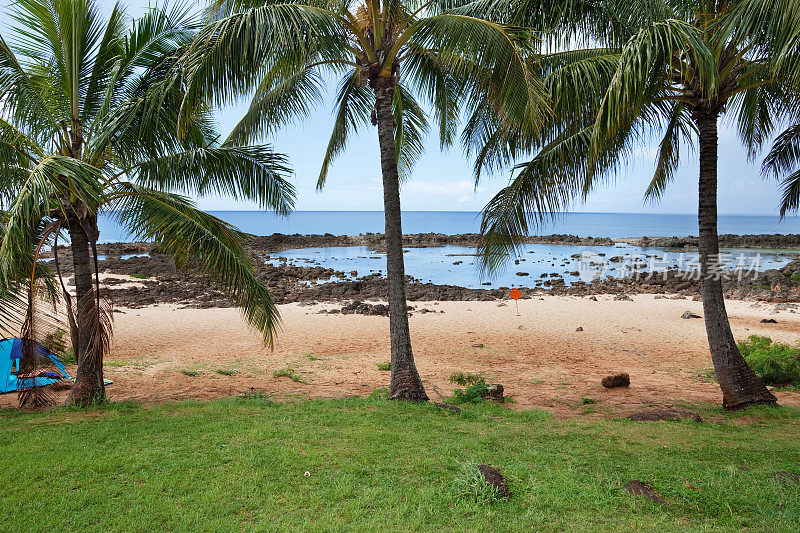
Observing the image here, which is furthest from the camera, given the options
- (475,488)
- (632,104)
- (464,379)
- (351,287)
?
(351,287)

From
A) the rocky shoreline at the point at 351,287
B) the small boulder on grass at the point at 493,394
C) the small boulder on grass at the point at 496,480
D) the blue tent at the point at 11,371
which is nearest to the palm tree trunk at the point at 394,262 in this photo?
the small boulder on grass at the point at 493,394

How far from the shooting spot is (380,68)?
7309mm

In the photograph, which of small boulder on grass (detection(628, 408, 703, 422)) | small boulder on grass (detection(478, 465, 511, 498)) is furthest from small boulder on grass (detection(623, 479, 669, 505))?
small boulder on grass (detection(628, 408, 703, 422))

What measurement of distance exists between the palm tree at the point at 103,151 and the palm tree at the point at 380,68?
83 centimetres

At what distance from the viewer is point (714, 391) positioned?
8.95 m

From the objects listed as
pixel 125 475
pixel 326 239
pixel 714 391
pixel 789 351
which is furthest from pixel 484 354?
pixel 326 239

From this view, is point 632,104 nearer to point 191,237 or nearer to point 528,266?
point 191,237

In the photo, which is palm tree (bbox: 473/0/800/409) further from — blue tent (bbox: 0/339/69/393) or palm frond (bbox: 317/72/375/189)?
blue tent (bbox: 0/339/69/393)

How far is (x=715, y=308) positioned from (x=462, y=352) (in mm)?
6203

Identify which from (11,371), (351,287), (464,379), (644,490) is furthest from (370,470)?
(351,287)

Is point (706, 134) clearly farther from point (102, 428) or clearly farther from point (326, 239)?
point (326, 239)

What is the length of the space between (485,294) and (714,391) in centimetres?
1307

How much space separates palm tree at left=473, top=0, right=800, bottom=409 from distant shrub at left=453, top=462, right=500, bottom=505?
384 centimetres

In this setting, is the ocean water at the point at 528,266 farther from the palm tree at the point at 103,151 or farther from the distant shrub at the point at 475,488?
the distant shrub at the point at 475,488
